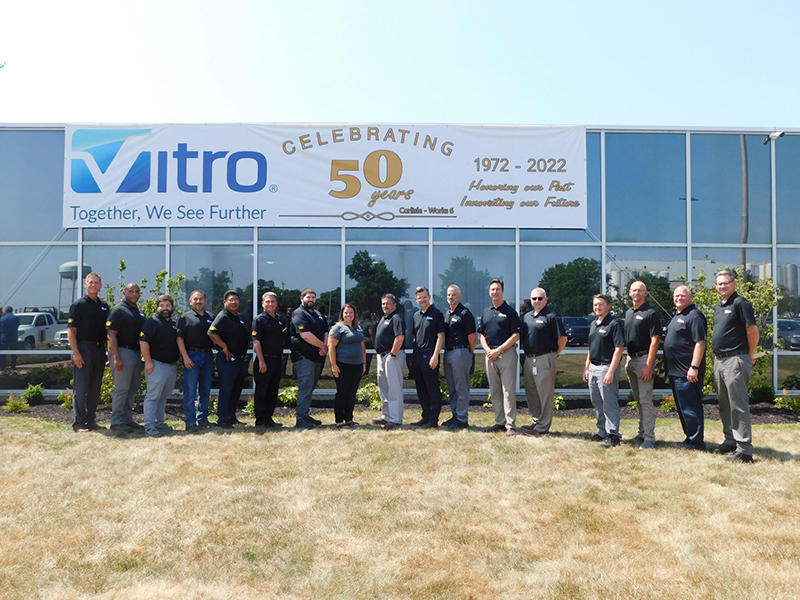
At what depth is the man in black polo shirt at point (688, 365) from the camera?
6.22 metres

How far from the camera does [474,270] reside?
10.5 metres

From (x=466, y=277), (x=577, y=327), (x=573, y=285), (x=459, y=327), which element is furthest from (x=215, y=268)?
(x=577, y=327)

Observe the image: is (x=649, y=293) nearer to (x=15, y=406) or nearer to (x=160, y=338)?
(x=160, y=338)

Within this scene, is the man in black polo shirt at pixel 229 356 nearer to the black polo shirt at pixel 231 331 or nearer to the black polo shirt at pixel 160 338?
the black polo shirt at pixel 231 331

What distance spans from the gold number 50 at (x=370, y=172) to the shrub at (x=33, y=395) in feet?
18.8

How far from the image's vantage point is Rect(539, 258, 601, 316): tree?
1030 centimetres

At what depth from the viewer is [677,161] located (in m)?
10.6

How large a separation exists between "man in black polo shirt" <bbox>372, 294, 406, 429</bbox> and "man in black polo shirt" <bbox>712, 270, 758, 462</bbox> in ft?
11.3

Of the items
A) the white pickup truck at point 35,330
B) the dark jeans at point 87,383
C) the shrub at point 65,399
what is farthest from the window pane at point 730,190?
the white pickup truck at point 35,330

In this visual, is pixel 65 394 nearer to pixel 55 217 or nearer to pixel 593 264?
pixel 55 217

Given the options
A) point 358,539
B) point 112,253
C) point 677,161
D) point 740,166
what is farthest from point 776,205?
point 112,253

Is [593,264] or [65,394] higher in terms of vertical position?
[593,264]

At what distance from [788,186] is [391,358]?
8270 millimetres

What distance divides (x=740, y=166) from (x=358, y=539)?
33.3ft
